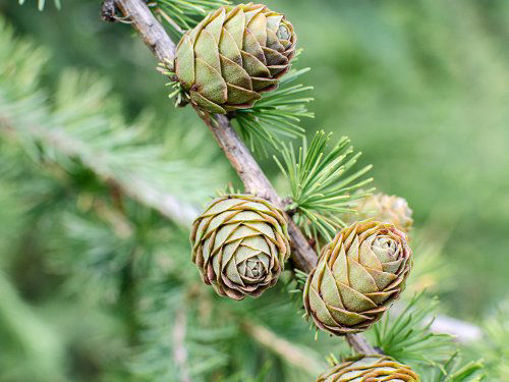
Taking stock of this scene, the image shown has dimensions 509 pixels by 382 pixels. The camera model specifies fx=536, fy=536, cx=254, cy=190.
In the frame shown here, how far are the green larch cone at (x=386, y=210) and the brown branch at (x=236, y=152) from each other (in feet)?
0.28

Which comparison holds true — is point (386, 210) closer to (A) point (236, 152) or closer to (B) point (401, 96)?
(A) point (236, 152)

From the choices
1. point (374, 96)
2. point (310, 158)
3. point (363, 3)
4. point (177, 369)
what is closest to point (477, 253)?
point (374, 96)

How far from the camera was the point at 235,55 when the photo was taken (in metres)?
0.47

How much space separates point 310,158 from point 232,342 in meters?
0.49

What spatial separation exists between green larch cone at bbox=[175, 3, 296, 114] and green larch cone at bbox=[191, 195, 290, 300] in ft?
0.33

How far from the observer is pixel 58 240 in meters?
1.12

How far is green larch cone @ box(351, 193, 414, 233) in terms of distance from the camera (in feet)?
1.89

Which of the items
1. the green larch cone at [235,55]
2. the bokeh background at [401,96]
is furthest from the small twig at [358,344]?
the bokeh background at [401,96]

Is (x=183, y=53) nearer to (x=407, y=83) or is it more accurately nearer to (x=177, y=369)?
(x=177, y=369)

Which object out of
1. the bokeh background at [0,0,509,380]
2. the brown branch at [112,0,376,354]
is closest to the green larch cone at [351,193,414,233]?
the brown branch at [112,0,376,354]

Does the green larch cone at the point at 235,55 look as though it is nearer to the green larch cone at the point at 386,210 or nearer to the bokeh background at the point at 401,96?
the green larch cone at the point at 386,210

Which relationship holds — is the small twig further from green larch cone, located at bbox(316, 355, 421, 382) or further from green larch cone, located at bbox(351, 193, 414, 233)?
green larch cone, located at bbox(351, 193, 414, 233)

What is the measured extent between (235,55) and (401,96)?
173cm

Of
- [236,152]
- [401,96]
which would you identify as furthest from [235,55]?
[401,96]
